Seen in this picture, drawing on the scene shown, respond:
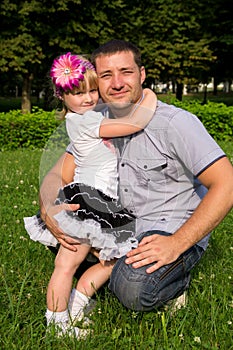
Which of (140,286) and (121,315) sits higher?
(140,286)

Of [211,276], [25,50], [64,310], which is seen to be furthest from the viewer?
[25,50]

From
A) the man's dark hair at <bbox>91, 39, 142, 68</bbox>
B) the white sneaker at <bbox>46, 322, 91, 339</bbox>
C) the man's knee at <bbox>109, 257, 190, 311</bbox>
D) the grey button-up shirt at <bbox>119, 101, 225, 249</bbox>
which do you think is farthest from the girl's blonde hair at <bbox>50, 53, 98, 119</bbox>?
the white sneaker at <bbox>46, 322, 91, 339</bbox>

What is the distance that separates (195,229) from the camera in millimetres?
3207

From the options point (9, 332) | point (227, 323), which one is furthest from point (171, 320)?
point (9, 332)

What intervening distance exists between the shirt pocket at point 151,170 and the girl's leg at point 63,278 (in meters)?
0.60

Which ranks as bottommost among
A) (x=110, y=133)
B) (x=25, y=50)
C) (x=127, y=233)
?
(x=25, y=50)

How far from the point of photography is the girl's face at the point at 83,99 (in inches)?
146

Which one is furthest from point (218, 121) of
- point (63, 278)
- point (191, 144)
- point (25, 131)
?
point (63, 278)

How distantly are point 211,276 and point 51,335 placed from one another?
4.98 feet

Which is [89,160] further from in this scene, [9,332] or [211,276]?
[211,276]

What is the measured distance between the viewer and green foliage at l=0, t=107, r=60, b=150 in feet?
51.5

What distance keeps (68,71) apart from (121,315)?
5.52ft

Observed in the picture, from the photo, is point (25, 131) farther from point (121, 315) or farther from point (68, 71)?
point (121, 315)

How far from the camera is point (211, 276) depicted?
4.16 metres
